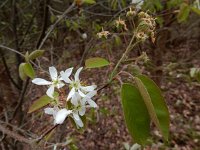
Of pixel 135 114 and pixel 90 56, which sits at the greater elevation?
pixel 135 114

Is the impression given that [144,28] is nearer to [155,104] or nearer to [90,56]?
[155,104]

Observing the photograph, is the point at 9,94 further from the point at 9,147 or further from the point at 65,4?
the point at 65,4

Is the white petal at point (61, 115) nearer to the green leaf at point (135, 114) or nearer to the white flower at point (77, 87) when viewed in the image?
the white flower at point (77, 87)

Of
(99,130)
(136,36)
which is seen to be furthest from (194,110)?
(136,36)

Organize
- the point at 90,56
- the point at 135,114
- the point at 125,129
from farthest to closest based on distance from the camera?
the point at 125,129, the point at 90,56, the point at 135,114

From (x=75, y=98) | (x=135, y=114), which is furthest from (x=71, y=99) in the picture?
(x=135, y=114)

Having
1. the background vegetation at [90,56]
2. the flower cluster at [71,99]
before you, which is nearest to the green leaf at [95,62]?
the flower cluster at [71,99]
